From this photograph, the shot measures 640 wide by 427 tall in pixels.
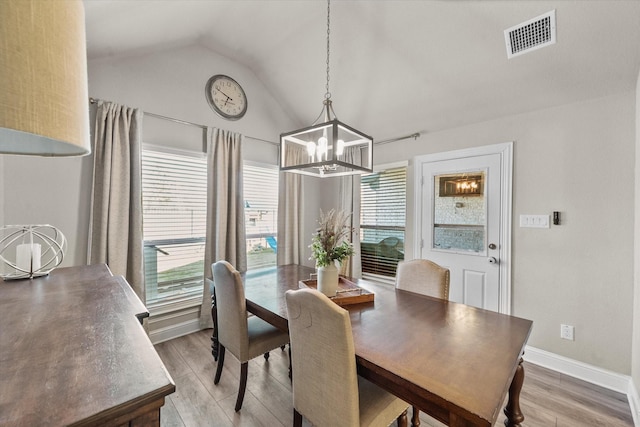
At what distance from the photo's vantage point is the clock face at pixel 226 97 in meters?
3.26

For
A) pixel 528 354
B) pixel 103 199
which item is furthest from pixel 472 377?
pixel 103 199

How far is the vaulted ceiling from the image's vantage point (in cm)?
199

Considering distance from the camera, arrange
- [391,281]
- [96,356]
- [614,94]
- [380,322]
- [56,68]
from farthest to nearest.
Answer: [391,281], [614,94], [380,322], [96,356], [56,68]

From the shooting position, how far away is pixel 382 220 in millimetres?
3764

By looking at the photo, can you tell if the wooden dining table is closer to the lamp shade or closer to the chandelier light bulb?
the chandelier light bulb

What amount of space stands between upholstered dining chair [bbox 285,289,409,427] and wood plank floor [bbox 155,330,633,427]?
665 millimetres

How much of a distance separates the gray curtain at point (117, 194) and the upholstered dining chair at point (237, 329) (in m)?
1.14

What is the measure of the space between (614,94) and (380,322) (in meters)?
2.66

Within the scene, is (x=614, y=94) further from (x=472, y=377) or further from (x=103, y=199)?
(x=103, y=199)

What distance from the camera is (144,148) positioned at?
280 cm

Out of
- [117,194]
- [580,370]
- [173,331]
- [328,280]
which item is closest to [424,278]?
[328,280]

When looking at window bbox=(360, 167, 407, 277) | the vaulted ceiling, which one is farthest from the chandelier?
window bbox=(360, 167, 407, 277)

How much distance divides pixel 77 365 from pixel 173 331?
2.61 metres

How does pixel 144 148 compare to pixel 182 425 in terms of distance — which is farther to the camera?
pixel 144 148
